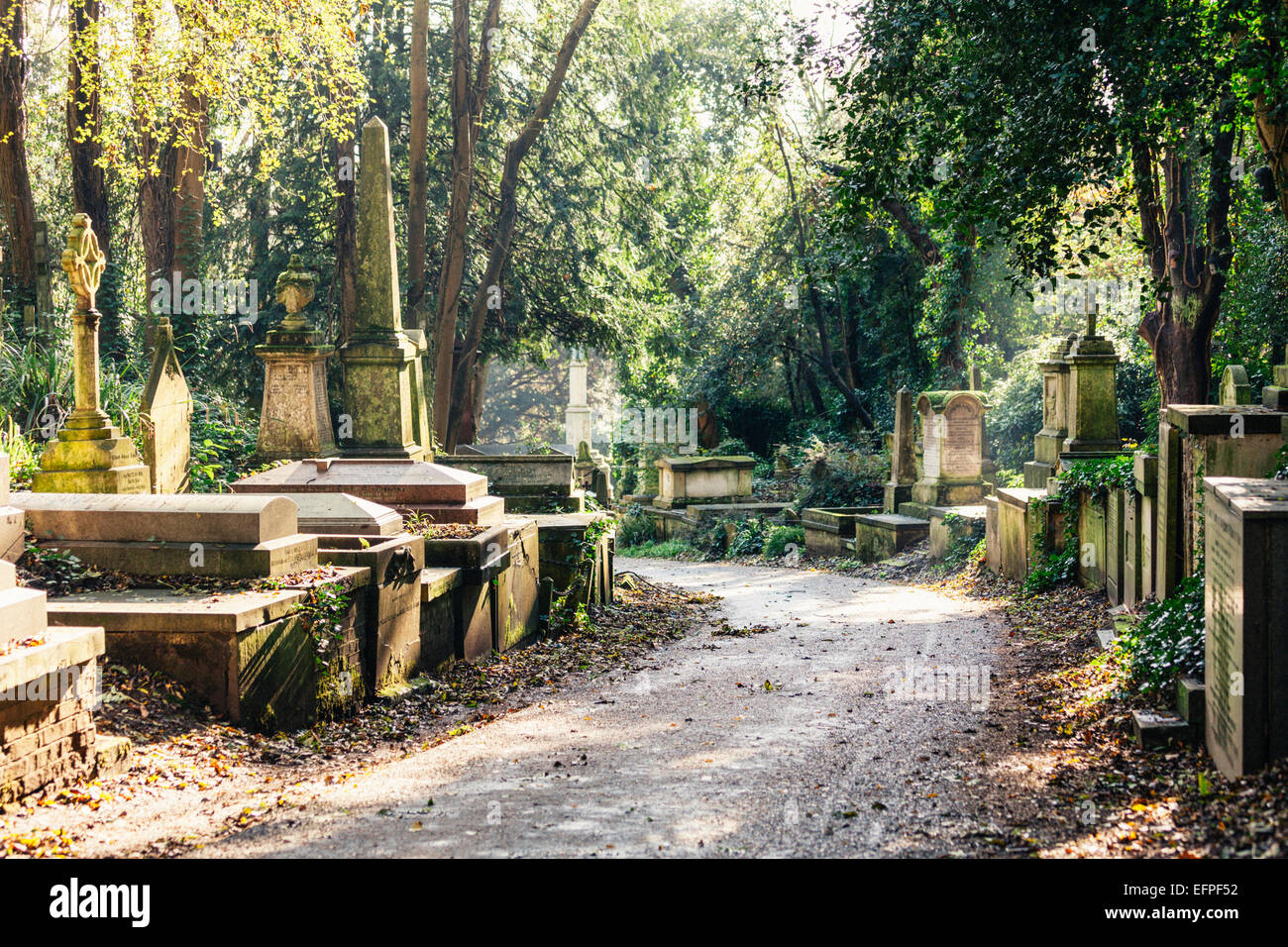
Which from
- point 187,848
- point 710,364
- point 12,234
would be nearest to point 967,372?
point 710,364

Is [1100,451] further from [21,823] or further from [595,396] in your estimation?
[595,396]

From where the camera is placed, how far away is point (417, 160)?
15820 millimetres

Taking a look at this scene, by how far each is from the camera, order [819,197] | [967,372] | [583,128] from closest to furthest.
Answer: [583,128] < [967,372] < [819,197]

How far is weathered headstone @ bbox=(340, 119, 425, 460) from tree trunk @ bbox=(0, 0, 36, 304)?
4.48m

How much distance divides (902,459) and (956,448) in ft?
4.48

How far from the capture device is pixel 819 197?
77.8 feet

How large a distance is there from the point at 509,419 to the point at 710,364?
26659 mm

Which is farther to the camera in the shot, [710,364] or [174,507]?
[710,364]

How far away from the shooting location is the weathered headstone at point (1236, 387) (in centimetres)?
743

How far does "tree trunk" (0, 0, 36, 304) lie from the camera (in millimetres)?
12250

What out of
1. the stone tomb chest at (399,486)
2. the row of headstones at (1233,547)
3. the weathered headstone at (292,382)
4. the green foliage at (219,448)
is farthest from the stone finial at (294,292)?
the row of headstones at (1233,547)

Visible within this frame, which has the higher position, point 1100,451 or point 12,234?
point 12,234

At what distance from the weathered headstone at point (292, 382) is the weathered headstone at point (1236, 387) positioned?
8024mm

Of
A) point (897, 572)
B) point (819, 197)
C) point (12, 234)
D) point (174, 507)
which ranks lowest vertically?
point (897, 572)
